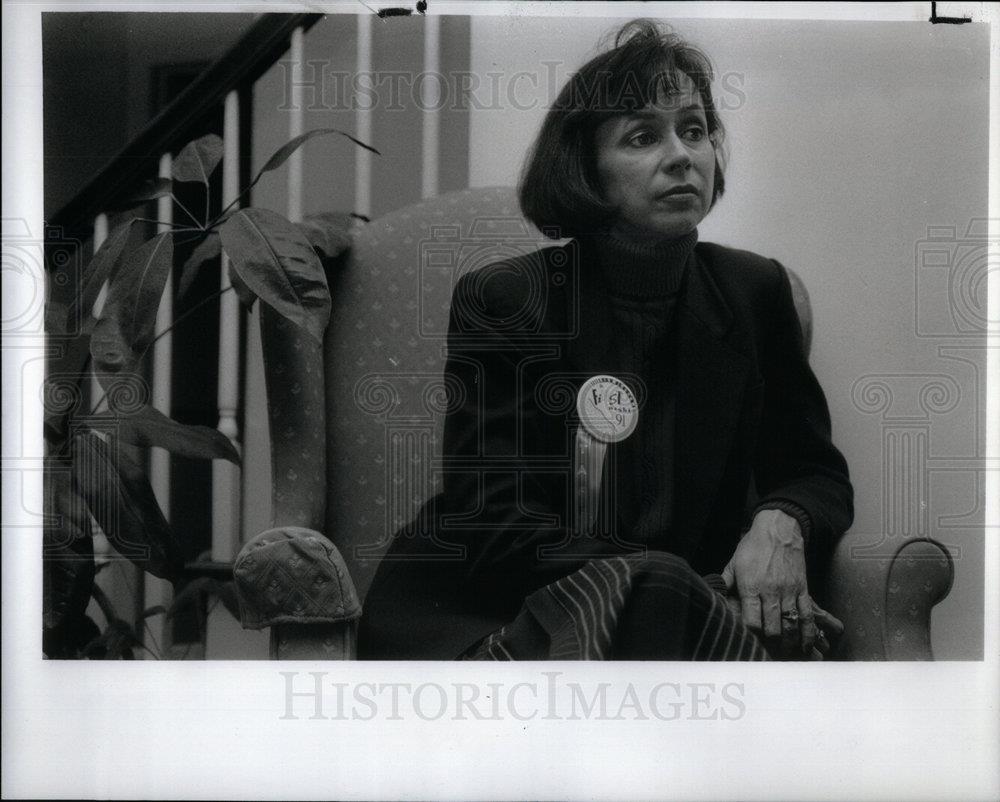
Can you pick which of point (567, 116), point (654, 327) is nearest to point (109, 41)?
point (567, 116)

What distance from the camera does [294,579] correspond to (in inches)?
104

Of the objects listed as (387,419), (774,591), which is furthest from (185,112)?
(774,591)

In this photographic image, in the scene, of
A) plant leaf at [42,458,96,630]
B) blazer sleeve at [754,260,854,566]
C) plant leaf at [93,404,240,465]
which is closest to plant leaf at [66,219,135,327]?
plant leaf at [93,404,240,465]

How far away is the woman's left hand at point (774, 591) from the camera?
2.71 m

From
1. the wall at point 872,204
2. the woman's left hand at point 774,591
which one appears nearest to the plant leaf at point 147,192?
the wall at point 872,204

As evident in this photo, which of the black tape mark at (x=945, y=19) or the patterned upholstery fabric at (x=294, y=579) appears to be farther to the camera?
the black tape mark at (x=945, y=19)

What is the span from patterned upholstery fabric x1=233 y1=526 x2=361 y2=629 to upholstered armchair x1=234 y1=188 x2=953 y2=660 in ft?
0.09

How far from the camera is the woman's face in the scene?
2.72m

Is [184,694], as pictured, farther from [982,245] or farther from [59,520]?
[982,245]

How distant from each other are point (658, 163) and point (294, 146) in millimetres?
845

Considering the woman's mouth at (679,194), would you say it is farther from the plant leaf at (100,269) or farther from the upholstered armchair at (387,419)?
the plant leaf at (100,269)

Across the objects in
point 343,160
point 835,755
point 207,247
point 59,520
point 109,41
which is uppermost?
point 109,41

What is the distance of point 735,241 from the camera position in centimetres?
276

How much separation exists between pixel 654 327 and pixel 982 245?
0.81 metres
